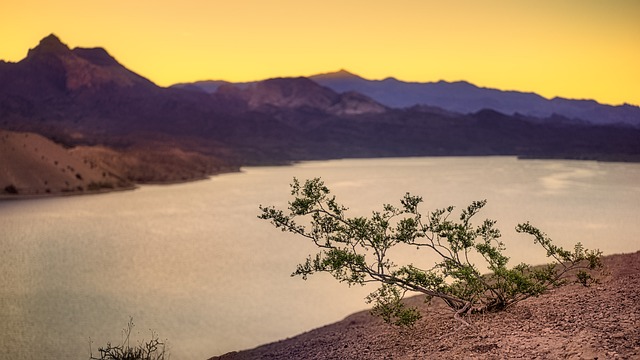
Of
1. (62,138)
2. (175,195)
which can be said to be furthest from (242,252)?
(62,138)

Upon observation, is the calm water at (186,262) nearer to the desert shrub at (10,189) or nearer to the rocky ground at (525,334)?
the desert shrub at (10,189)

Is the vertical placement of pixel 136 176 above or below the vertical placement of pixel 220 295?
above

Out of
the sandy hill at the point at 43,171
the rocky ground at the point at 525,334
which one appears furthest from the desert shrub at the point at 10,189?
the rocky ground at the point at 525,334

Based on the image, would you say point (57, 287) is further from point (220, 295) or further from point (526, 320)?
point (526, 320)

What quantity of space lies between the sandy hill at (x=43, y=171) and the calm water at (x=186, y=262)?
5.32m

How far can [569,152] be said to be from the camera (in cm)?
17250

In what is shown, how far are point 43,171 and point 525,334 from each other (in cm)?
7125

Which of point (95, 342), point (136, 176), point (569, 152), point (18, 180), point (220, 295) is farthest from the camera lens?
point (569, 152)

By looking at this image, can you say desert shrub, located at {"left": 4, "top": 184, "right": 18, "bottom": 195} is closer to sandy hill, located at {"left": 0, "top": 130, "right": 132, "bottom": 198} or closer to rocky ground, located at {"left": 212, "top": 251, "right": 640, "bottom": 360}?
sandy hill, located at {"left": 0, "top": 130, "right": 132, "bottom": 198}

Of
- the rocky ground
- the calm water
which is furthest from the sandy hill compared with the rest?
the rocky ground

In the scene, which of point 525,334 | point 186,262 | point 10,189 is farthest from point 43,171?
point 525,334

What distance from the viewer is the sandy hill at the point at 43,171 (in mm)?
68875

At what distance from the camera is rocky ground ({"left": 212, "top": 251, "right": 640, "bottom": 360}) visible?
9641mm

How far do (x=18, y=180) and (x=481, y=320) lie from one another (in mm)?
66654
